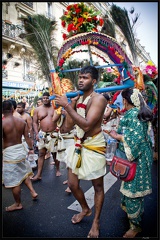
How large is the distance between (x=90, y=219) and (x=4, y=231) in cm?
119

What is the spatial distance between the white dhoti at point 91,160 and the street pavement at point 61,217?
782 millimetres

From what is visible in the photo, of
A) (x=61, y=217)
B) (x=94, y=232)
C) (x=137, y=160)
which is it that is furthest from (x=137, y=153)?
(x=61, y=217)

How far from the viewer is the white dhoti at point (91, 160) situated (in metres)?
2.24

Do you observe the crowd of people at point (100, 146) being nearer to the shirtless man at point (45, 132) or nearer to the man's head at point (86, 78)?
the man's head at point (86, 78)

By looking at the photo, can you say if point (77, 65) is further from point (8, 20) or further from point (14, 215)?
point (14, 215)

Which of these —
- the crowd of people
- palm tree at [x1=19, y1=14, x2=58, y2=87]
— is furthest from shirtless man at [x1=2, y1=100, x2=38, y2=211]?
palm tree at [x1=19, y1=14, x2=58, y2=87]

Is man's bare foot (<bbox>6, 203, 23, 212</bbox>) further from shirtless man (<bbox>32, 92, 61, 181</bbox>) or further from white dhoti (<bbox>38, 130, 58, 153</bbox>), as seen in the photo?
white dhoti (<bbox>38, 130, 58, 153</bbox>)

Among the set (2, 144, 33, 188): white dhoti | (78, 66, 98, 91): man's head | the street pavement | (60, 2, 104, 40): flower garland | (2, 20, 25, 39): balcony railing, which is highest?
(2, 20, 25, 39): balcony railing

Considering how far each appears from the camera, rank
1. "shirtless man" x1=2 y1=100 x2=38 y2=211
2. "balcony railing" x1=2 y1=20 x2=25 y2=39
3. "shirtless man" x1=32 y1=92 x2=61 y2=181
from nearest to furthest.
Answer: "shirtless man" x1=2 y1=100 x2=38 y2=211 → "shirtless man" x1=32 y1=92 x2=61 y2=181 → "balcony railing" x1=2 y1=20 x2=25 y2=39

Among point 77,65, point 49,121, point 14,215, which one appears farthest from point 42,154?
point 77,65

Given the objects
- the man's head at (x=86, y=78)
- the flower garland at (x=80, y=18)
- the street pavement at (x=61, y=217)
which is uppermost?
the flower garland at (x=80, y=18)

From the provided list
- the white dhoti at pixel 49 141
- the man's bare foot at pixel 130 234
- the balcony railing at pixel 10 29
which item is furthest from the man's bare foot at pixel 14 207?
the balcony railing at pixel 10 29

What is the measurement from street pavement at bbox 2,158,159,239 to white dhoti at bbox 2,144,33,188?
500 mm

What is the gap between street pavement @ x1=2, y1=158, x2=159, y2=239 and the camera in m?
2.38
